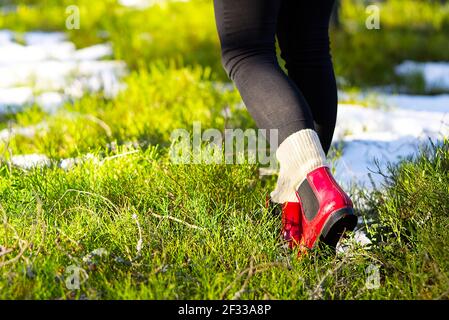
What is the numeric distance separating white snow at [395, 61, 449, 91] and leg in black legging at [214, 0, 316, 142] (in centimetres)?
332

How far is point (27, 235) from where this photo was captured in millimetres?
1668

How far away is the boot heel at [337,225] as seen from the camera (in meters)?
1.62

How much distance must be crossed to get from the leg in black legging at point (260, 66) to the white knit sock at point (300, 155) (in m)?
0.02

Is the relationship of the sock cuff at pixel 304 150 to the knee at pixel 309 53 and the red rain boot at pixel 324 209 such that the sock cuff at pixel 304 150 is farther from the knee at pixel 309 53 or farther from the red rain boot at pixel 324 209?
the knee at pixel 309 53

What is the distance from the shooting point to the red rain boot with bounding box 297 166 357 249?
1.63 m

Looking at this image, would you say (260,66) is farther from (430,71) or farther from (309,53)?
(430,71)

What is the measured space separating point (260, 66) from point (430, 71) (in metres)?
3.91

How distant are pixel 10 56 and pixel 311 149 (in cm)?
439

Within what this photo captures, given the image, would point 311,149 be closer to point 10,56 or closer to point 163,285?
point 163,285

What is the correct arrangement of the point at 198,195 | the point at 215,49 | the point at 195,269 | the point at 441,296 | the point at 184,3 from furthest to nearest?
the point at 184,3, the point at 215,49, the point at 198,195, the point at 195,269, the point at 441,296

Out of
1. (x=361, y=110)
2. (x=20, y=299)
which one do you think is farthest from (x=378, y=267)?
(x=361, y=110)

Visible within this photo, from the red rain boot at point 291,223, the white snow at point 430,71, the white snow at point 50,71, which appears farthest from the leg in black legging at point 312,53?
the white snow at point 430,71

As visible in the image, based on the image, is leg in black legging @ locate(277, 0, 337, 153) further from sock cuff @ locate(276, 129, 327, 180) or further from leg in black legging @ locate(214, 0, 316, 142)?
sock cuff @ locate(276, 129, 327, 180)

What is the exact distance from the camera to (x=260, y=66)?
1783 mm
